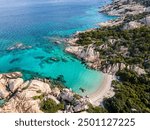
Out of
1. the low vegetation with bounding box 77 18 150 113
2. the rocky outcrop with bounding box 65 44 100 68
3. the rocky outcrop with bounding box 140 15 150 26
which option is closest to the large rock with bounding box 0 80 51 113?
the low vegetation with bounding box 77 18 150 113

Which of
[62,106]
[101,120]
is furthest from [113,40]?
[101,120]

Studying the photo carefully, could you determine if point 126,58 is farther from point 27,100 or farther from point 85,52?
point 27,100

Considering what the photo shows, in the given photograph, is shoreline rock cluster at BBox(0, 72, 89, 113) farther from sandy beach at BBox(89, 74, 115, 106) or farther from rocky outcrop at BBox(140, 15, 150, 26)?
rocky outcrop at BBox(140, 15, 150, 26)

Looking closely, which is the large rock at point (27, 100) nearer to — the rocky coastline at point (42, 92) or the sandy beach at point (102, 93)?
the rocky coastline at point (42, 92)

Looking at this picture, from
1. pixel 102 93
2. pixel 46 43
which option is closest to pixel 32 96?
pixel 102 93

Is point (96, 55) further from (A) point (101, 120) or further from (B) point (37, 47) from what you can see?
(A) point (101, 120)


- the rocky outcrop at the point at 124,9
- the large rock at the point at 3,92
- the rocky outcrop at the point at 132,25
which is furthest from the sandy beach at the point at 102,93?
the rocky outcrop at the point at 124,9
